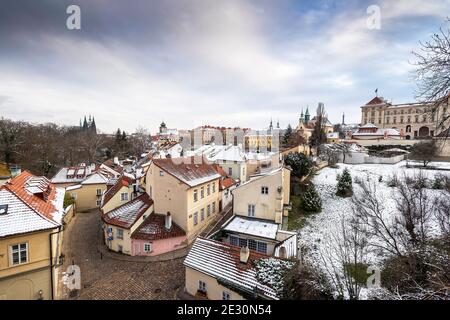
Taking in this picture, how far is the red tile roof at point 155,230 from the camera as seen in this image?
14809 millimetres

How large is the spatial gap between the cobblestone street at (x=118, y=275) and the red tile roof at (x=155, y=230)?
5.38 feet

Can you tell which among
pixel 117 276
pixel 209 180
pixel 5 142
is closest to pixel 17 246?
pixel 117 276

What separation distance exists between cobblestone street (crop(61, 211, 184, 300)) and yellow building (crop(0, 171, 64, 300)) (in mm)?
1530

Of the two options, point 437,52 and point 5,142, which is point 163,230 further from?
point 5,142

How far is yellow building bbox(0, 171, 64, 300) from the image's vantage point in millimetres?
9188

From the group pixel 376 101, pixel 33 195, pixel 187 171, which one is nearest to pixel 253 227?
pixel 187 171

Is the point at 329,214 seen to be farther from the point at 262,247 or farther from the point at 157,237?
the point at 157,237

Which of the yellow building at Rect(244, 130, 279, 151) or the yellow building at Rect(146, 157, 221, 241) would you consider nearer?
the yellow building at Rect(146, 157, 221, 241)

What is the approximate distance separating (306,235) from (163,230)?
10.3 metres

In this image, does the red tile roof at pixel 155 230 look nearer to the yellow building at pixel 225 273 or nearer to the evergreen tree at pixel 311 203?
the yellow building at pixel 225 273

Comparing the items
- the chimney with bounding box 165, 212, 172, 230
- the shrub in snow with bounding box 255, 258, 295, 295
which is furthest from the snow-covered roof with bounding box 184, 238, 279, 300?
the chimney with bounding box 165, 212, 172, 230

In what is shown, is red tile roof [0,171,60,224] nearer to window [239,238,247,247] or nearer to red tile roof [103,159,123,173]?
window [239,238,247,247]

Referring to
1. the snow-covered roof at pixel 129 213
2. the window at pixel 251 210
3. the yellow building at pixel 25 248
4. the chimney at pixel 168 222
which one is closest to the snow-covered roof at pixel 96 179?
the snow-covered roof at pixel 129 213

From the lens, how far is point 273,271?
9117mm
